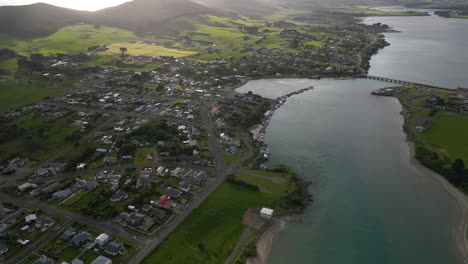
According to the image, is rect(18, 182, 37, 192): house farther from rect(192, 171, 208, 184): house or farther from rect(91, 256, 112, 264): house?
rect(192, 171, 208, 184): house

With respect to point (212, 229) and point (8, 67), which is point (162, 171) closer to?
point (212, 229)

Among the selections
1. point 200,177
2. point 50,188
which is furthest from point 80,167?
point 200,177

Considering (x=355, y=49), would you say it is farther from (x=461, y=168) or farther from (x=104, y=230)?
(x=104, y=230)

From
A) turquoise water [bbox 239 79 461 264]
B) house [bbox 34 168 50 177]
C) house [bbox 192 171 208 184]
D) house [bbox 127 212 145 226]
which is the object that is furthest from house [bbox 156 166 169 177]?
turquoise water [bbox 239 79 461 264]

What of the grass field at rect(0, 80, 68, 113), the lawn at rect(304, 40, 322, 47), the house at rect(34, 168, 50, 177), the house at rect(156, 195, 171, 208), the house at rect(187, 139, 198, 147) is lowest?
the house at rect(156, 195, 171, 208)

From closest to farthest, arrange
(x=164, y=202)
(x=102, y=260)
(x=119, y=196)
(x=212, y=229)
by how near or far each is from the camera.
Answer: (x=102, y=260)
(x=212, y=229)
(x=164, y=202)
(x=119, y=196)

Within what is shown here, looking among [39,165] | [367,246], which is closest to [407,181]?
[367,246]

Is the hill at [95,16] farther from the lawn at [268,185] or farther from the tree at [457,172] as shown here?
the tree at [457,172]
